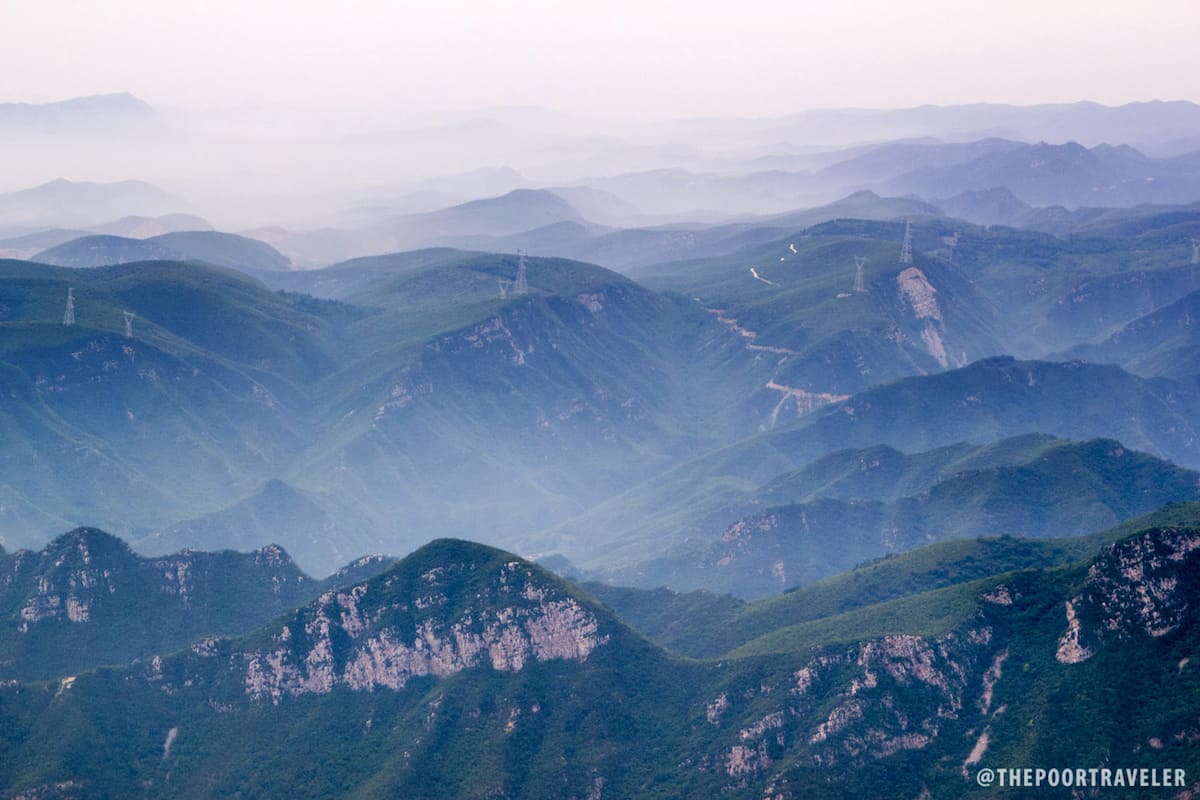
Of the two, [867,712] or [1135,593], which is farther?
[867,712]

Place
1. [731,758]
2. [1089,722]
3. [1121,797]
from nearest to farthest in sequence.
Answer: [1121,797], [1089,722], [731,758]

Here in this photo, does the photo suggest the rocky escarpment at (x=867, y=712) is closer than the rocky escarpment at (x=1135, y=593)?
No

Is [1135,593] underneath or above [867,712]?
above

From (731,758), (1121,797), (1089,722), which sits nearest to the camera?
(1121,797)

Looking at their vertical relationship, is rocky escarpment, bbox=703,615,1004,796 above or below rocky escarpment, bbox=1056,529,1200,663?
below

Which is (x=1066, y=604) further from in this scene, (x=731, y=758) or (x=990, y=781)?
(x=731, y=758)

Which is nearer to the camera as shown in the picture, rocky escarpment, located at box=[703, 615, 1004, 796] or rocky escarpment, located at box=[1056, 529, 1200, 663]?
rocky escarpment, located at box=[1056, 529, 1200, 663]

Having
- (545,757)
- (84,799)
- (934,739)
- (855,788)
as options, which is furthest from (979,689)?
(84,799)

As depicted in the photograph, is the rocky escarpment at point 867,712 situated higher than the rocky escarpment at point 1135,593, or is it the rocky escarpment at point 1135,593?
the rocky escarpment at point 1135,593
